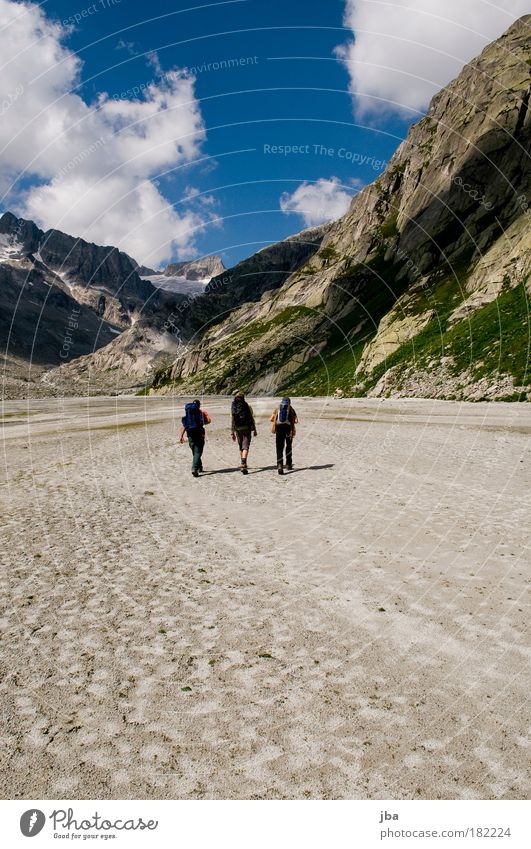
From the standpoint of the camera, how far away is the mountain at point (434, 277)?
69000 mm

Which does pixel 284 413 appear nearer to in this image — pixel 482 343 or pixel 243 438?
pixel 243 438

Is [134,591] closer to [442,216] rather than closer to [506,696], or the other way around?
[506,696]

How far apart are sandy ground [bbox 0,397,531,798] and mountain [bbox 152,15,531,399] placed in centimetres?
4607

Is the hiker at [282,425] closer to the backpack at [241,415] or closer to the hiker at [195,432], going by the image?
the backpack at [241,415]

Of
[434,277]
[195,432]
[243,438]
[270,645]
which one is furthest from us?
[434,277]

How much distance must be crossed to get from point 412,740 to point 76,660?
4969 mm

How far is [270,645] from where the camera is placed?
772 cm

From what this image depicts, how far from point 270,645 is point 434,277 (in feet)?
362

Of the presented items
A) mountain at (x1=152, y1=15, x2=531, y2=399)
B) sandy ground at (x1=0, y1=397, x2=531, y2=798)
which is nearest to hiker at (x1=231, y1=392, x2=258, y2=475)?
sandy ground at (x1=0, y1=397, x2=531, y2=798)

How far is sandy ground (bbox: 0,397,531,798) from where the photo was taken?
17.3 feet

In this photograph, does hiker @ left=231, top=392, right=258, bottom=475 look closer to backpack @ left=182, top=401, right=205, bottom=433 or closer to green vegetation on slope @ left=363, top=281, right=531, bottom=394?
backpack @ left=182, top=401, right=205, bottom=433

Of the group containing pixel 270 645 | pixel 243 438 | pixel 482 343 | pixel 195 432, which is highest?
pixel 482 343

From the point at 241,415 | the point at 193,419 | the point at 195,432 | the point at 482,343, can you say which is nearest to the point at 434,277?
the point at 482,343
